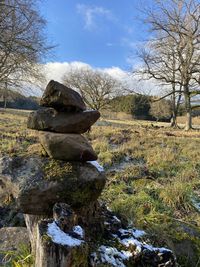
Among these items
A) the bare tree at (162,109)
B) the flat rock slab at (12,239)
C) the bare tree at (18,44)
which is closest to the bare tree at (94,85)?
the bare tree at (162,109)

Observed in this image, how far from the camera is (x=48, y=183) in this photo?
3119mm

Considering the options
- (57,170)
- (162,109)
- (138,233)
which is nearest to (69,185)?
(57,170)

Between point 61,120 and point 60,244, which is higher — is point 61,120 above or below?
above

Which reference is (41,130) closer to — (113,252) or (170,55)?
(113,252)

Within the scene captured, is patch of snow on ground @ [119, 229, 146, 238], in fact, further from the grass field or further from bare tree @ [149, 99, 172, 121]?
bare tree @ [149, 99, 172, 121]

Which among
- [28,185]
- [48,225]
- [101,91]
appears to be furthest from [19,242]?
[101,91]

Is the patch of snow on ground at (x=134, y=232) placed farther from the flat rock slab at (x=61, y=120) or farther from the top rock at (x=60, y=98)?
the top rock at (x=60, y=98)

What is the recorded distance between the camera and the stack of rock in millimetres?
3264

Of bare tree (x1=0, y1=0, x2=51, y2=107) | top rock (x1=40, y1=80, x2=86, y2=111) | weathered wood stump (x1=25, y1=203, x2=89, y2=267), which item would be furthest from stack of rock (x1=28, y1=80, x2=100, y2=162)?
bare tree (x1=0, y1=0, x2=51, y2=107)

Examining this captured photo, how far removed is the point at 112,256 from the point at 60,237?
2.43ft

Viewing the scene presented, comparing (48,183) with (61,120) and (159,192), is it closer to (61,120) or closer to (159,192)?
(61,120)

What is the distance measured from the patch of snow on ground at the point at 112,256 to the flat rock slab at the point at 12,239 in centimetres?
107

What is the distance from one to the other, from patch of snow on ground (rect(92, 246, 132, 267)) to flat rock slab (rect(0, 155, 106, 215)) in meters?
0.54

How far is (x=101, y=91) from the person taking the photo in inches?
1869
